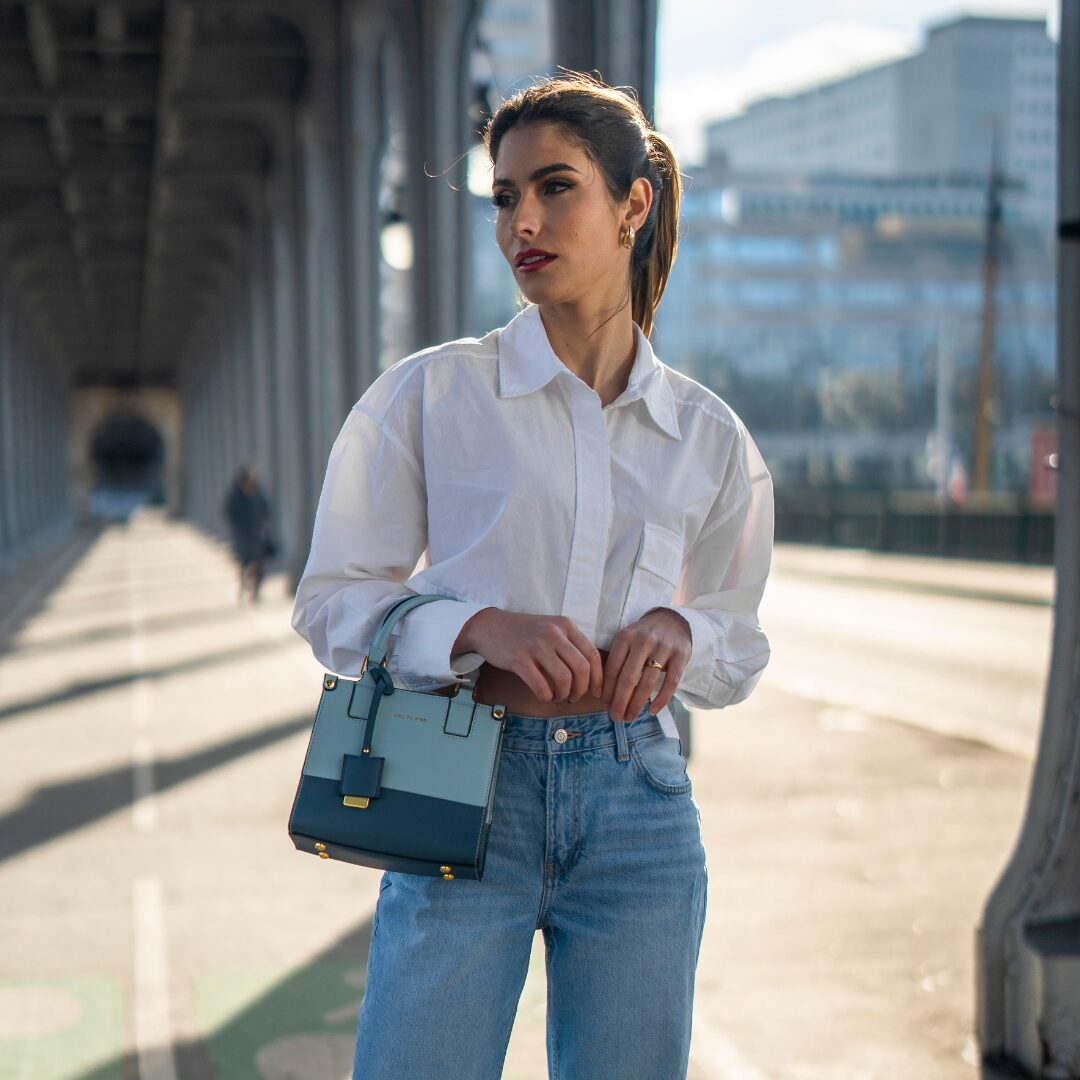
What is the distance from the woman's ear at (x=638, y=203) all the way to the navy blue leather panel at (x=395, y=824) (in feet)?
2.96

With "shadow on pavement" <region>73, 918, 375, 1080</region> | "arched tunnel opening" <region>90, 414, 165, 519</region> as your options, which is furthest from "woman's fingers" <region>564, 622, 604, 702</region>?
"arched tunnel opening" <region>90, 414, 165, 519</region>

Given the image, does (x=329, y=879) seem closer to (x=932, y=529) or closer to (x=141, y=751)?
(x=141, y=751)

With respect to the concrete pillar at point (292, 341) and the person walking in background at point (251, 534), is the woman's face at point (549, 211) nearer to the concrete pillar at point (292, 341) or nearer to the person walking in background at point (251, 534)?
the concrete pillar at point (292, 341)

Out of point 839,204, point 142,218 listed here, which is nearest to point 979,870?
point 142,218

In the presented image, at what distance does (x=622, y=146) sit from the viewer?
7.80ft

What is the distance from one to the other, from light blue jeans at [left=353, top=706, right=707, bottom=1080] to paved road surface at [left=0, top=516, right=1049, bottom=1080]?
2492mm

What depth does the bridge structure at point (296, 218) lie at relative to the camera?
4.70 metres

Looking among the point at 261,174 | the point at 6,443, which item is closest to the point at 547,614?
the point at 261,174

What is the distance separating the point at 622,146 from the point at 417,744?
912 mm

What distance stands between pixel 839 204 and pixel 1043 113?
72083 mm

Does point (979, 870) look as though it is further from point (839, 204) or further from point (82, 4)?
point (839, 204)

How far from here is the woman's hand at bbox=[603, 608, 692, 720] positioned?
220 cm

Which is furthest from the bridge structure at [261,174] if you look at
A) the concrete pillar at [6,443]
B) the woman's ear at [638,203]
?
the woman's ear at [638,203]

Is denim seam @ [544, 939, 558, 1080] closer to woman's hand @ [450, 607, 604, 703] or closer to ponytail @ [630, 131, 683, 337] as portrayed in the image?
woman's hand @ [450, 607, 604, 703]
